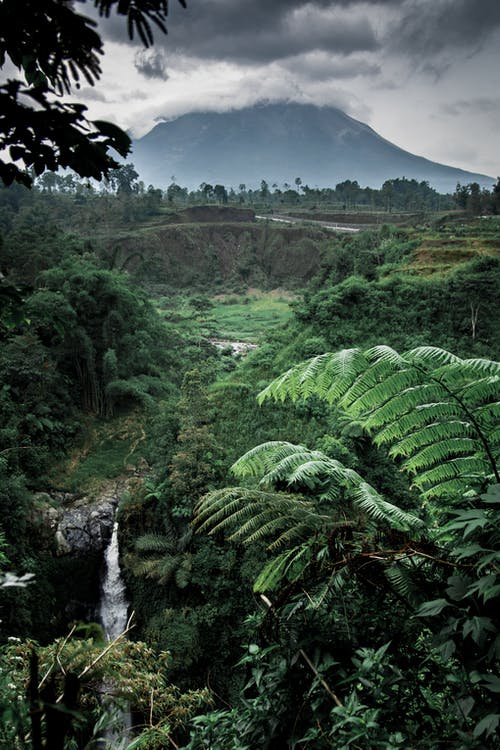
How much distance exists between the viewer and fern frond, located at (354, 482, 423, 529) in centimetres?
381

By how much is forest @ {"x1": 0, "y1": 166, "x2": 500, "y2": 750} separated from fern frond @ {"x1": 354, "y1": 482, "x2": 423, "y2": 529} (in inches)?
1.5

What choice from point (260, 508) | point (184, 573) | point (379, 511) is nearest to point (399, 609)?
point (379, 511)

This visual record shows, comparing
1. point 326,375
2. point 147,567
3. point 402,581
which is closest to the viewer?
point 402,581

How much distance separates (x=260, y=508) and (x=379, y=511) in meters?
1.08

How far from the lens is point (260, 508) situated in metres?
4.09

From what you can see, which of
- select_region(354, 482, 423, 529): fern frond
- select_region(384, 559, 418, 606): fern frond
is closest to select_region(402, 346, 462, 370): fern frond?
select_region(354, 482, 423, 529): fern frond

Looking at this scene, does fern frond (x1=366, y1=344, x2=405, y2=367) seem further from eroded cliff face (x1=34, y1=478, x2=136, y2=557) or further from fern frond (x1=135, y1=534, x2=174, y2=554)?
eroded cliff face (x1=34, y1=478, x2=136, y2=557)

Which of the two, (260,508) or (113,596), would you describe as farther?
(113,596)

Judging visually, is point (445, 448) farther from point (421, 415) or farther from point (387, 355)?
point (387, 355)

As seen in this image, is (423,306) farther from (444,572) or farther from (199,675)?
(444,572)

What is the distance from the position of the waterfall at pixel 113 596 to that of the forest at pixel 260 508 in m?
0.32

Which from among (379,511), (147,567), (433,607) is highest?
(433,607)

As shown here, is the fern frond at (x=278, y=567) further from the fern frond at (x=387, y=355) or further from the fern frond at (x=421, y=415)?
the fern frond at (x=387, y=355)

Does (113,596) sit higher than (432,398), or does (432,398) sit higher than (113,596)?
(432,398)
